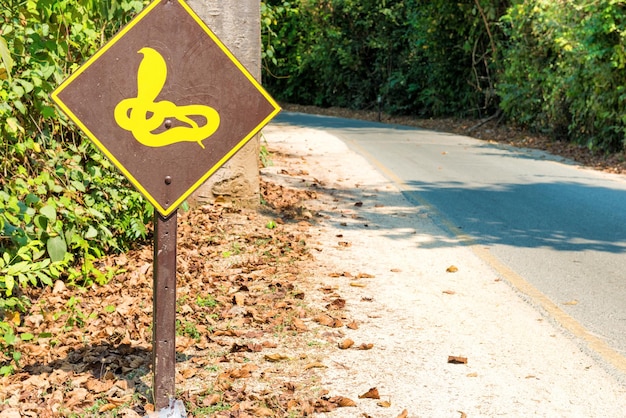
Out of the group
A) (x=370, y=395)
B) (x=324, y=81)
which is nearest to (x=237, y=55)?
(x=370, y=395)

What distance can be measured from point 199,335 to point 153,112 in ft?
6.45

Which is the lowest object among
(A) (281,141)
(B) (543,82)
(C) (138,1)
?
(A) (281,141)

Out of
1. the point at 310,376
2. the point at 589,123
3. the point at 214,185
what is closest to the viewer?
the point at 310,376

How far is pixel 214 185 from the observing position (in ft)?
28.6

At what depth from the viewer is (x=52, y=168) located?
6344mm

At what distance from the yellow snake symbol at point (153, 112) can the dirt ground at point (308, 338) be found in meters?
1.38

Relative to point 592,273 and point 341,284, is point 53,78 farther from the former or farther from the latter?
point 592,273

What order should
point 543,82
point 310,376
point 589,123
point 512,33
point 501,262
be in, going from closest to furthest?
1. point 310,376
2. point 501,262
3. point 589,123
4. point 543,82
5. point 512,33

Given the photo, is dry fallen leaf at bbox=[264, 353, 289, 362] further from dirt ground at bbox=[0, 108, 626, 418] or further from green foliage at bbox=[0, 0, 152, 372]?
green foliage at bbox=[0, 0, 152, 372]

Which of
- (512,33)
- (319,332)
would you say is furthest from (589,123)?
(319,332)

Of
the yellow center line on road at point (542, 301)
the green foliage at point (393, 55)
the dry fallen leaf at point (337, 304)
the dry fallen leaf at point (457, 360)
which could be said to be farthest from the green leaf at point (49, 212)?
the green foliage at point (393, 55)

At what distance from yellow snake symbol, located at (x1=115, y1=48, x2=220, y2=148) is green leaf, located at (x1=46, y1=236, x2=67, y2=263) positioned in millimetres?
2455

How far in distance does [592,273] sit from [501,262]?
30.5 inches

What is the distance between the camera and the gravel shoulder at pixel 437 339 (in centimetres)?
429
